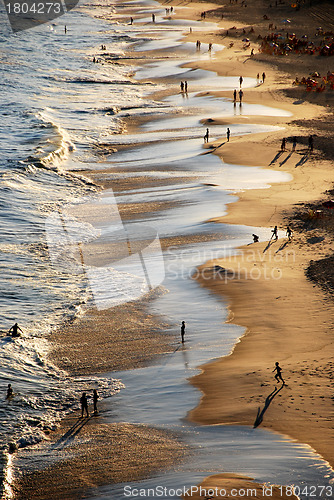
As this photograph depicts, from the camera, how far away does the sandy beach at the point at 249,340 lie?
37.6 ft

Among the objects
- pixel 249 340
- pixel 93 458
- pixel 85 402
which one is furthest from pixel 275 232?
pixel 93 458

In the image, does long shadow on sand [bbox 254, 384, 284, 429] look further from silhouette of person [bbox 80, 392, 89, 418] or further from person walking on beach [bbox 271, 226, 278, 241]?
person walking on beach [bbox 271, 226, 278, 241]

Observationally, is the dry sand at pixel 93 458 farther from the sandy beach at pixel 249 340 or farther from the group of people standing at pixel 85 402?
the group of people standing at pixel 85 402

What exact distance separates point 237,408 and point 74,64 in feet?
151

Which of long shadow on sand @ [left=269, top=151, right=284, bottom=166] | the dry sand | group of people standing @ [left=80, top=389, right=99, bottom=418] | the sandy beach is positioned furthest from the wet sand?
long shadow on sand @ [left=269, top=151, right=284, bottom=166]

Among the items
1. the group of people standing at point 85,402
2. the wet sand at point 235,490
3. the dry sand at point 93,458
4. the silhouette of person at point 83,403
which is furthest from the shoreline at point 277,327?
the silhouette of person at point 83,403

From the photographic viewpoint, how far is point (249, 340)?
1534cm

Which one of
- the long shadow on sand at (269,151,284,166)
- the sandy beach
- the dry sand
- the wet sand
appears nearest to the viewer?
the wet sand

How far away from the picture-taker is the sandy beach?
452 inches

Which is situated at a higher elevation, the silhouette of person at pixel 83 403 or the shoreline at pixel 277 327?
the shoreline at pixel 277 327

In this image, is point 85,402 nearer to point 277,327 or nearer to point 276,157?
point 277,327

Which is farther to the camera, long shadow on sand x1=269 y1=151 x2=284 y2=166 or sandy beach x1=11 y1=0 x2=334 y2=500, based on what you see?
long shadow on sand x1=269 y1=151 x2=284 y2=166

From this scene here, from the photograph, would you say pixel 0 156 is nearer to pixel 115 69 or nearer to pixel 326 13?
pixel 115 69

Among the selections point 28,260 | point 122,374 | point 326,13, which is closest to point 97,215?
point 28,260
